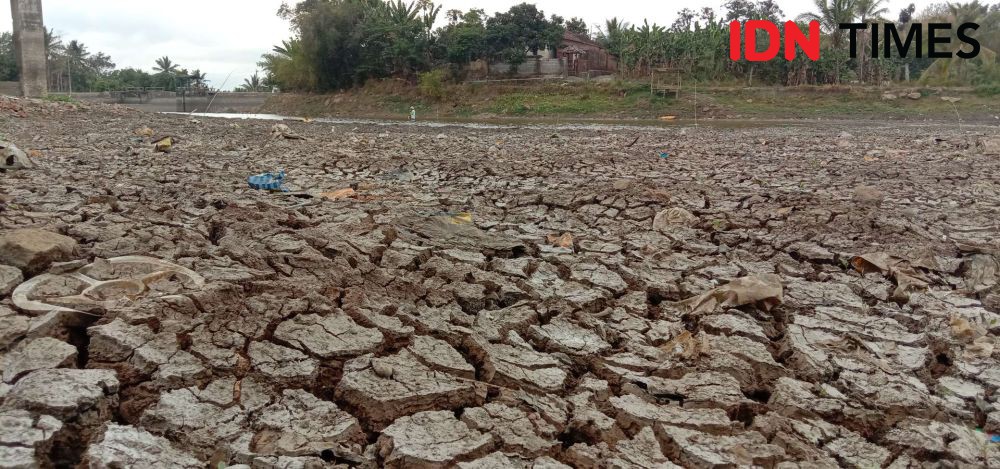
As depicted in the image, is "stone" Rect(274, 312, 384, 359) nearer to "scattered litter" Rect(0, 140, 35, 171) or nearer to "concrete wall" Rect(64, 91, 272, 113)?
"scattered litter" Rect(0, 140, 35, 171)

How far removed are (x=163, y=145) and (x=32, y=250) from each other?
211 inches

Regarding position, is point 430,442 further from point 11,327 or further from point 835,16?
point 835,16

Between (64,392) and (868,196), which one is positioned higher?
(868,196)

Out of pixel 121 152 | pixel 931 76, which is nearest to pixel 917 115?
pixel 931 76

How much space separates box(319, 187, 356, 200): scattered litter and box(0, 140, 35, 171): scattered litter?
240 cm

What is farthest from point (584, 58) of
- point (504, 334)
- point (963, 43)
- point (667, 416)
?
point (667, 416)

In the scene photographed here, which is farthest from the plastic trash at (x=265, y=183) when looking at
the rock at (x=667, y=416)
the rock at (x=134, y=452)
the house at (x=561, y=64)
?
the house at (x=561, y=64)

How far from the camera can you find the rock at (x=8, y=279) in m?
2.30

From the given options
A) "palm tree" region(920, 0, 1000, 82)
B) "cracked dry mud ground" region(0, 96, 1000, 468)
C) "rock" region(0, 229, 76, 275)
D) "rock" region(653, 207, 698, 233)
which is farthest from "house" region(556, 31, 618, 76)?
"rock" region(0, 229, 76, 275)

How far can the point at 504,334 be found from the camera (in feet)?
8.27

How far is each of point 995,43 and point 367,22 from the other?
32.4 meters

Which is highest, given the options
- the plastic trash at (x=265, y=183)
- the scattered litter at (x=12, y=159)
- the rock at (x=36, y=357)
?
the scattered litter at (x=12, y=159)

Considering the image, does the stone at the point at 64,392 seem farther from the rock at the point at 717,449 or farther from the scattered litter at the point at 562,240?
the scattered litter at the point at 562,240

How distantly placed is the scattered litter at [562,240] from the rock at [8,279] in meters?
2.61
